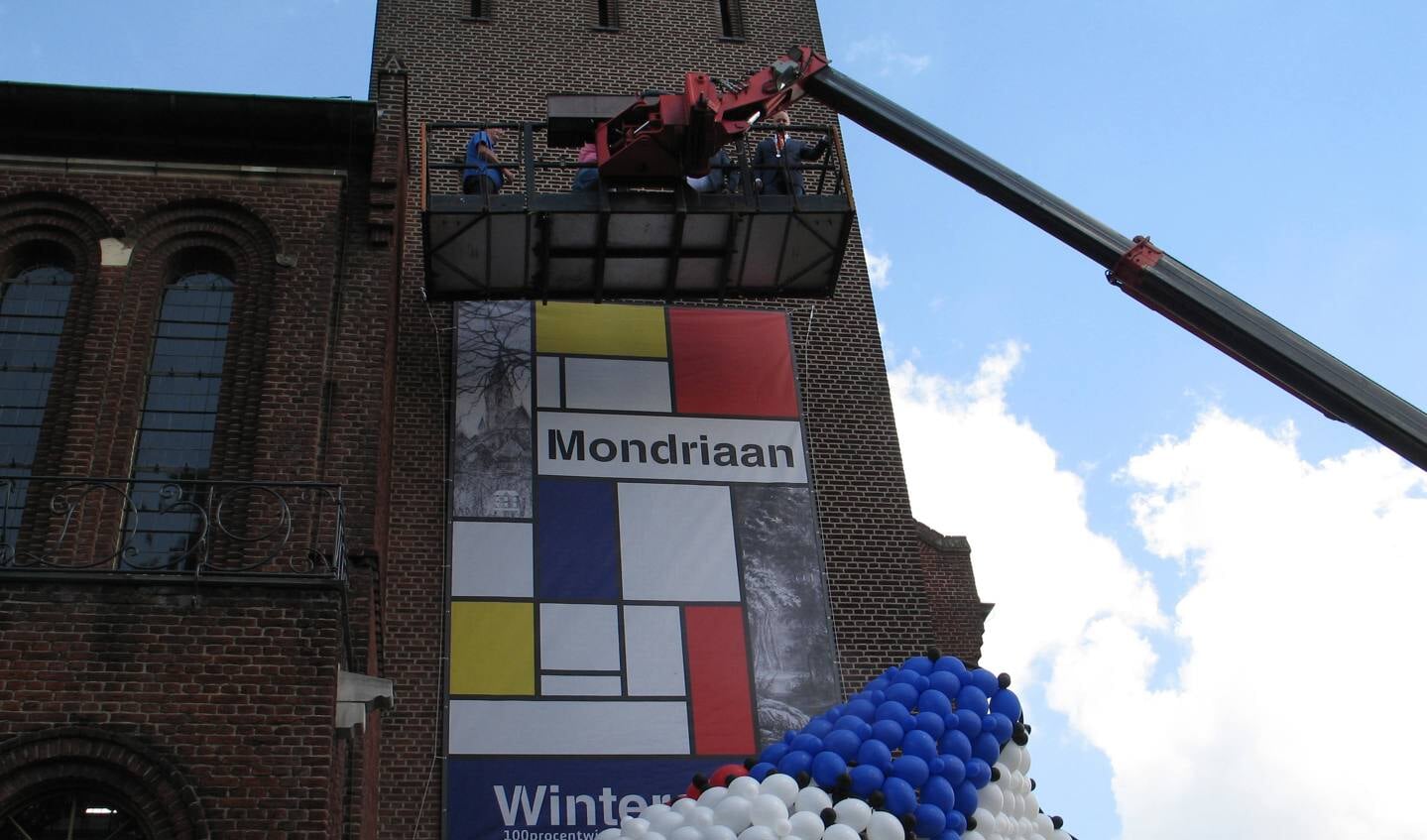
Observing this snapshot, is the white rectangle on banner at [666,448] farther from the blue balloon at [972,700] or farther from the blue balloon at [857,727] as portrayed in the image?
the blue balloon at [857,727]

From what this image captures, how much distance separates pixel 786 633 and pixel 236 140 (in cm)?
775

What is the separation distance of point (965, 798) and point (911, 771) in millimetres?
519

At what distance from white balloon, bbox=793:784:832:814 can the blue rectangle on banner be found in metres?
4.38

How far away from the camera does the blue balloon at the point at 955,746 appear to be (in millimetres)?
10664

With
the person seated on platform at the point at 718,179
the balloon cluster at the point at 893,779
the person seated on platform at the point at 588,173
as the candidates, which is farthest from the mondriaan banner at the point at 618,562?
the balloon cluster at the point at 893,779

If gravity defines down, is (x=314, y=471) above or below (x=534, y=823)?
above

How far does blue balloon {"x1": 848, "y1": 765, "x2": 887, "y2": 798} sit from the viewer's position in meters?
10.2

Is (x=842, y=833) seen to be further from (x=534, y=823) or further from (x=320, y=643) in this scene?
(x=534, y=823)

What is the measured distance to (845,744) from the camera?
10.5 meters

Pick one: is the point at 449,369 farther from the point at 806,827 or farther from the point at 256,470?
the point at 806,827

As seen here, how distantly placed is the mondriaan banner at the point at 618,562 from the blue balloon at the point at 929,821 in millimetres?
4645

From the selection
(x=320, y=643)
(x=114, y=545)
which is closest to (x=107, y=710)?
(x=320, y=643)

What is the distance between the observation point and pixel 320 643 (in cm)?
1065

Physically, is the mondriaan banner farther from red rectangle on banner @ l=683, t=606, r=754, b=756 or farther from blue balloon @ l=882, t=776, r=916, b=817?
blue balloon @ l=882, t=776, r=916, b=817
